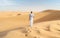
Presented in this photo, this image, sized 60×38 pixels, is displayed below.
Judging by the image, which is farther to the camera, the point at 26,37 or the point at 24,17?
the point at 24,17

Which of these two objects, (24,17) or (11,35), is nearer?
(11,35)

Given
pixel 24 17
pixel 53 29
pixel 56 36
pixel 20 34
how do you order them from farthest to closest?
1. pixel 24 17
2. pixel 53 29
3. pixel 20 34
4. pixel 56 36

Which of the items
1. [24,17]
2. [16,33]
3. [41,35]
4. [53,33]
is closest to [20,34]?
[16,33]

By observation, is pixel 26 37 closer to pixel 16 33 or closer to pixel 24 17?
pixel 16 33

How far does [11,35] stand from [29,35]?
144 centimetres

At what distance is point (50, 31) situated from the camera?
559 inches

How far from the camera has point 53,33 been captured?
13.6 metres

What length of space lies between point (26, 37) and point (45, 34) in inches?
57.5

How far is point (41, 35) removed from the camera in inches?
526

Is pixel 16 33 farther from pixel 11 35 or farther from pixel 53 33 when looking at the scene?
pixel 53 33

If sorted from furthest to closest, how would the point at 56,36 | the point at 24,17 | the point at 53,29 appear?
the point at 24,17 → the point at 53,29 → the point at 56,36

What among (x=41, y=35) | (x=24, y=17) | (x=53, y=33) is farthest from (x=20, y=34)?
(x=24, y=17)

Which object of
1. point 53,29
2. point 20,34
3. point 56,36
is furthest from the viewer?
point 53,29

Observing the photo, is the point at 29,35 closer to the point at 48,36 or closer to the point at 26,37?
the point at 26,37
